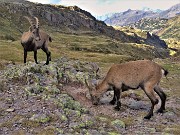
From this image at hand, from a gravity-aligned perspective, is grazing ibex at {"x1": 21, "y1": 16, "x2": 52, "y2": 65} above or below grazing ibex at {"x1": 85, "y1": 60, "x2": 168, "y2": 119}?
above

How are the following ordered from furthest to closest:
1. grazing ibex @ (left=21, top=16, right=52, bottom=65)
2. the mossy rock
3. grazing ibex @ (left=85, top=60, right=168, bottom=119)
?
grazing ibex @ (left=21, top=16, right=52, bottom=65) < grazing ibex @ (left=85, top=60, right=168, bottom=119) < the mossy rock

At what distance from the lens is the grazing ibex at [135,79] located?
20125mm

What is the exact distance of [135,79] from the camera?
20500 mm

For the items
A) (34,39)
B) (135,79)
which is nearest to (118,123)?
(135,79)

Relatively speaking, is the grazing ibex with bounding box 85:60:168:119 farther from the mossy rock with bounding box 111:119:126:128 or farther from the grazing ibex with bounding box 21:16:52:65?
the grazing ibex with bounding box 21:16:52:65

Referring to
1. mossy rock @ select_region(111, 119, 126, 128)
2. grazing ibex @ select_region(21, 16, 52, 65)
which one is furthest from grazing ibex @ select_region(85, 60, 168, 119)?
grazing ibex @ select_region(21, 16, 52, 65)

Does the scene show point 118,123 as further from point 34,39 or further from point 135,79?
point 34,39

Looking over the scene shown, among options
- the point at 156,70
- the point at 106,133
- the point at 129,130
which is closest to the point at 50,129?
the point at 106,133

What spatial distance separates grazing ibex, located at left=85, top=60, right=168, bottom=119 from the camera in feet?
66.0

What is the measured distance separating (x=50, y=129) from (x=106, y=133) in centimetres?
295

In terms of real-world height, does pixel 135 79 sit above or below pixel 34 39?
below

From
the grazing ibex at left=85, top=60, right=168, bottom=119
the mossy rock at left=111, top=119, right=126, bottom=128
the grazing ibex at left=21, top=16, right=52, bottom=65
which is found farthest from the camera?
the grazing ibex at left=21, top=16, right=52, bottom=65

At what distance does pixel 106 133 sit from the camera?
54.0 ft

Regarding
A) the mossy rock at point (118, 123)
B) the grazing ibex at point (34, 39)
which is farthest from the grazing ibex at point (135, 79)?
the grazing ibex at point (34, 39)
